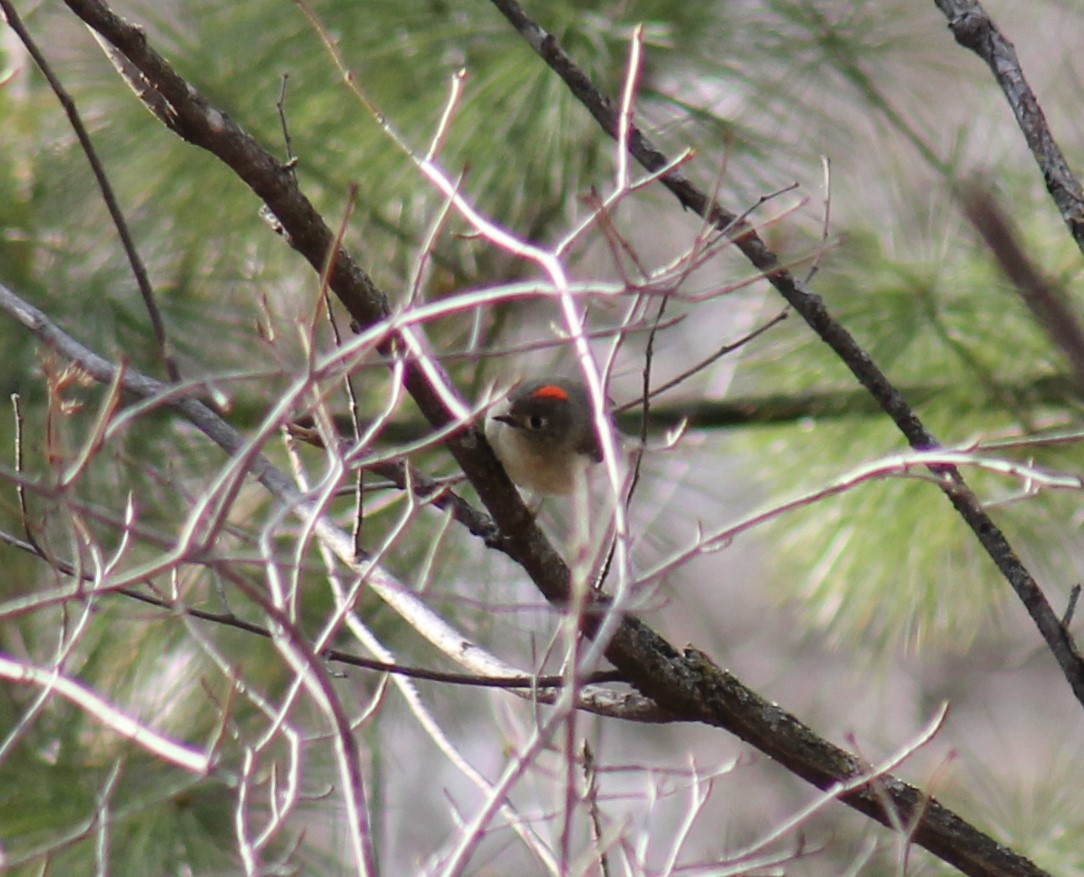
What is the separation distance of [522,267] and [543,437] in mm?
528

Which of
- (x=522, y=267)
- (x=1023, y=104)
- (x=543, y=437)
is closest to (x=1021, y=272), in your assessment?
(x=1023, y=104)

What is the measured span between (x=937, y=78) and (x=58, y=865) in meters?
1.77

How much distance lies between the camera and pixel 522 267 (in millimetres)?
2188

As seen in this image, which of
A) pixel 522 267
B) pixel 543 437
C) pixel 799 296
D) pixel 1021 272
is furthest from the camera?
pixel 522 267

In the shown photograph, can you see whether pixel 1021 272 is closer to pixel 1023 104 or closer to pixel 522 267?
pixel 1023 104

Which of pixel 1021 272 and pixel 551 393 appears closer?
pixel 1021 272

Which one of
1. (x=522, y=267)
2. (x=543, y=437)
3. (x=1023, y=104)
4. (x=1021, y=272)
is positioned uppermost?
(x=522, y=267)

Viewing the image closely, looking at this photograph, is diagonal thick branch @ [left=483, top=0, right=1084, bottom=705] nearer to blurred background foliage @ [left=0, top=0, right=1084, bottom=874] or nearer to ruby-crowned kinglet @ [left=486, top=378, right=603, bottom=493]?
ruby-crowned kinglet @ [left=486, top=378, right=603, bottom=493]

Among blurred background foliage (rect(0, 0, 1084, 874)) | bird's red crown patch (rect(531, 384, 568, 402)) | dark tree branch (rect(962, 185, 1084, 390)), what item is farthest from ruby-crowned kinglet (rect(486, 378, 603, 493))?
dark tree branch (rect(962, 185, 1084, 390))

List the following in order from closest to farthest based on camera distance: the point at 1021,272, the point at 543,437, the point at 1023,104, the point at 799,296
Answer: the point at 1021,272 → the point at 1023,104 → the point at 799,296 → the point at 543,437

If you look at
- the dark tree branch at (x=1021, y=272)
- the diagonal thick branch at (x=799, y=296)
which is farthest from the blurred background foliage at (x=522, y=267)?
the dark tree branch at (x=1021, y=272)

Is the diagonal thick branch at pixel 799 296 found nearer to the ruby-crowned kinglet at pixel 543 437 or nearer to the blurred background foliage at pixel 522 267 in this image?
the ruby-crowned kinglet at pixel 543 437

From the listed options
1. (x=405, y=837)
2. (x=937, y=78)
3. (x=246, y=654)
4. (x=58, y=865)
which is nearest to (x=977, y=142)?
(x=937, y=78)

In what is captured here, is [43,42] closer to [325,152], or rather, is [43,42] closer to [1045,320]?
[325,152]
